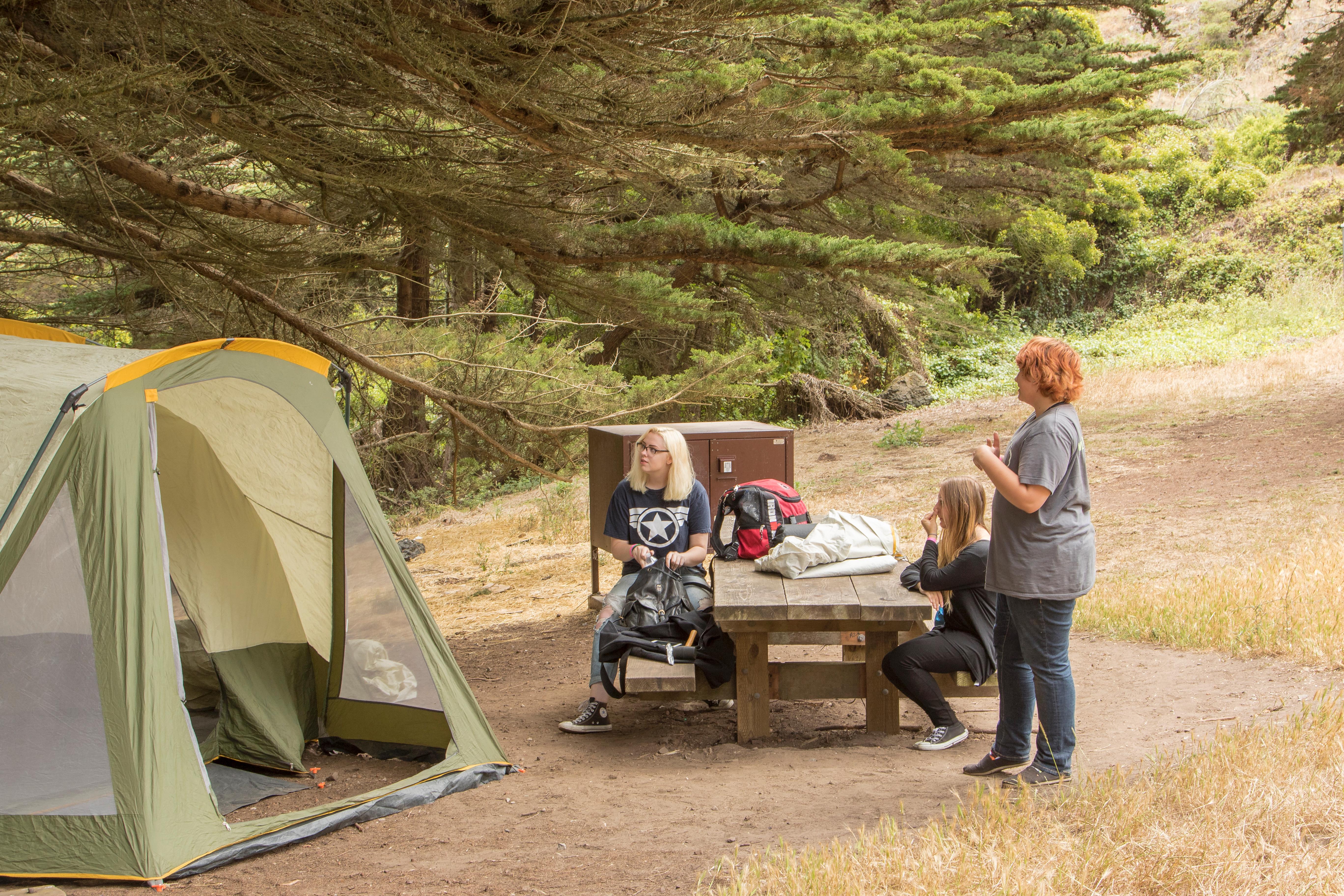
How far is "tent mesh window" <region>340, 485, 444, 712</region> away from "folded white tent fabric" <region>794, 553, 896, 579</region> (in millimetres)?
1829

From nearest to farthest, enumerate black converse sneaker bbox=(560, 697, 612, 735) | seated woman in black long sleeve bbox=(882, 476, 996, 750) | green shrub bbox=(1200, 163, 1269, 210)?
seated woman in black long sleeve bbox=(882, 476, 996, 750) < black converse sneaker bbox=(560, 697, 612, 735) < green shrub bbox=(1200, 163, 1269, 210)

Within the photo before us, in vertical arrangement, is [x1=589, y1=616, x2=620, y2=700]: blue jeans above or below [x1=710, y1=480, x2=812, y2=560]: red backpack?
below

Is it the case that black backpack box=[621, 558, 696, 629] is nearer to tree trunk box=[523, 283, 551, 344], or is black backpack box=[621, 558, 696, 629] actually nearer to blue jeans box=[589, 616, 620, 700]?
blue jeans box=[589, 616, 620, 700]

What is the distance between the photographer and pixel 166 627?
3754 mm

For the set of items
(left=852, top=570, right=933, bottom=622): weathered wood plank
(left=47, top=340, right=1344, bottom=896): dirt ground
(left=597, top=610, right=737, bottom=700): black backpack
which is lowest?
(left=47, top=340, right=1344, bottom=896): dirt ground

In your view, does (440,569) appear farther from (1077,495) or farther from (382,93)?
(1077,495)

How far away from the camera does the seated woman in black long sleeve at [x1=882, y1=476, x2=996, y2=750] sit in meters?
4.30

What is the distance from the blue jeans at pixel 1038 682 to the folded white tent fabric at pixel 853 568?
3.03 ft

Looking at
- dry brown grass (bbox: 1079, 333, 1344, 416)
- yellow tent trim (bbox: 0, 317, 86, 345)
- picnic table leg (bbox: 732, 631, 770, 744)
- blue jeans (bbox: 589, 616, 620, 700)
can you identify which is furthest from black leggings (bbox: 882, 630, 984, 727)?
dry brown grass (bbox: 1079, 333, 1344, 416)

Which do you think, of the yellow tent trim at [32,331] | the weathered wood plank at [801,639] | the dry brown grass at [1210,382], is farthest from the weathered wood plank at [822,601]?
the dry brown grass at [1210,382]

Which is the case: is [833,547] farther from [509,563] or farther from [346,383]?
[509,563]

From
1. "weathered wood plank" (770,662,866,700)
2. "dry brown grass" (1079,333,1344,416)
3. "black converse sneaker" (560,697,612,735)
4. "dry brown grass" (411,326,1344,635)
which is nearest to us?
"weathered wood plank" (770,662,866,700)

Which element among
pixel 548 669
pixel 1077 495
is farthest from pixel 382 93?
pixel 1077 495

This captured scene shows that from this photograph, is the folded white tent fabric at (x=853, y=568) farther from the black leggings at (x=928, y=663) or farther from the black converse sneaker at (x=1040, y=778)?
the black converse sneaker at (x=1040, y=778)
